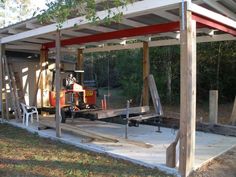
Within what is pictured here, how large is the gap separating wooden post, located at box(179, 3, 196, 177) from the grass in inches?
19.7

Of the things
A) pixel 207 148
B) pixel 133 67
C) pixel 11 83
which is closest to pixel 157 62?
pixel 133 67

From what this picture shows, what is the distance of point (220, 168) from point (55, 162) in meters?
2.89

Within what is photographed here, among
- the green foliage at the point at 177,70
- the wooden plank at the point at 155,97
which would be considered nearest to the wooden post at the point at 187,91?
the wooden plank at the point at 155,97

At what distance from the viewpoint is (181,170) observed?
5.07 meters

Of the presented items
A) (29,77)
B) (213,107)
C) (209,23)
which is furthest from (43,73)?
(209,23)

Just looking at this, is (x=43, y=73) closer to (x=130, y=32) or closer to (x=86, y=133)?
(x=130, y=32)

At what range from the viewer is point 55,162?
5.73 metres

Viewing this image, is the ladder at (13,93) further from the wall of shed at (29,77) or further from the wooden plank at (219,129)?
the wooden plank at (219,129)

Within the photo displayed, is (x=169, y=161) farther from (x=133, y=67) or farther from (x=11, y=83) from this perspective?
(x=133, y=67)

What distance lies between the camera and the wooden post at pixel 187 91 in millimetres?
4934

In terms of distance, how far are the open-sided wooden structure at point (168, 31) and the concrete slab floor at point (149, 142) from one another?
2.01ft

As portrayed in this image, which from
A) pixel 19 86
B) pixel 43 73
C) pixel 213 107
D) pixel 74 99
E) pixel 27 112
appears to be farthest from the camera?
pixel 43 73

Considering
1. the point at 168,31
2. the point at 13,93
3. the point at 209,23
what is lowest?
the point at 13,93

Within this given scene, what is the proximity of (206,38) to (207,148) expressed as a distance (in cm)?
425
